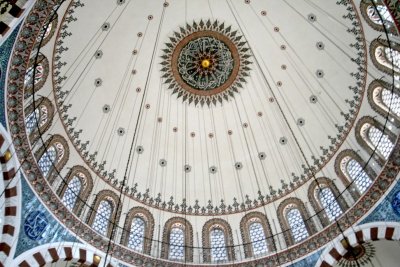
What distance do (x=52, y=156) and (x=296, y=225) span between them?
856 centimetres

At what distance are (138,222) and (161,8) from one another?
25.4 ft

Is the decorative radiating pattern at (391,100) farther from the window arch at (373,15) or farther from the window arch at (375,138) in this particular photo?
the window arch at (373,15)

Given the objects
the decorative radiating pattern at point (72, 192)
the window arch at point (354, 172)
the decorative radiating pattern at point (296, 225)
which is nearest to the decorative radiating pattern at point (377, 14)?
the window arch at point (354, 172)

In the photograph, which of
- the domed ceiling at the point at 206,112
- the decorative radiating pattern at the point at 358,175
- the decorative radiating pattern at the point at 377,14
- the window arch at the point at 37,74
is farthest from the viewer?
the domed ceiling at the point at 206,112

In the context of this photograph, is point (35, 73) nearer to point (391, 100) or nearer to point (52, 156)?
point (52, 156)

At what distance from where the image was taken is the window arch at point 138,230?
13672 millimetres

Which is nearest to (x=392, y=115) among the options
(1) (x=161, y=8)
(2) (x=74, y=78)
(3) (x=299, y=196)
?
(3) (x=299, y=196)

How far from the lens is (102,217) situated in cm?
1364

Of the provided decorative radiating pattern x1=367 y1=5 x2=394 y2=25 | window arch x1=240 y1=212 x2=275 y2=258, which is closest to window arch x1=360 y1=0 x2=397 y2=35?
decorative radiating pattern x1=367 y1=5 x2=394 y2=25

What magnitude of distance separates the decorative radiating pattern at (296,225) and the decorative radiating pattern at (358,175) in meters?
2.27

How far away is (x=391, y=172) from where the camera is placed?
11633 mm

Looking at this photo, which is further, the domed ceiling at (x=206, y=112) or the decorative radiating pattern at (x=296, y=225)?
the decorative radiating pattern at (x=296, y=225)

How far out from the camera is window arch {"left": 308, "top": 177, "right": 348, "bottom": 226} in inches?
517

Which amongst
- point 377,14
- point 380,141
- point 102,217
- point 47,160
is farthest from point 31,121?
point 380,141
